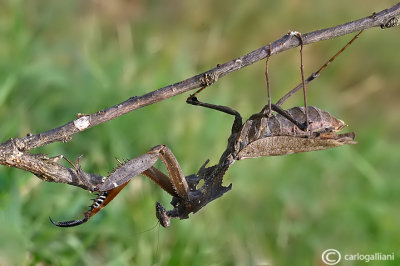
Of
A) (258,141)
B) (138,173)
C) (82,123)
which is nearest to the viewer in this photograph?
(82,123)

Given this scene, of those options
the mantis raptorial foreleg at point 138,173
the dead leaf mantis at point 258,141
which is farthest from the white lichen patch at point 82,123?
the dead leaf mantis at point 258,141

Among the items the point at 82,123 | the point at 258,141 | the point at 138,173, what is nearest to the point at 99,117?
the point at 82,123

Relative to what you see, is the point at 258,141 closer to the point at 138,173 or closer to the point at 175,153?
the point at 138,173

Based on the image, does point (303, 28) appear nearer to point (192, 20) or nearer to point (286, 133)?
point (192, 20)

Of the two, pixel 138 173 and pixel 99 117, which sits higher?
pixel 99 117

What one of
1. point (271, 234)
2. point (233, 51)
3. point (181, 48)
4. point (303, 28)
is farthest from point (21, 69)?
point (303, 28)

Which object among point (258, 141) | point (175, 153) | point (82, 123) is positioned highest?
point (175, 153)

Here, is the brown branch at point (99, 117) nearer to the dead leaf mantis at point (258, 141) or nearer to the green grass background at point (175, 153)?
the dead leaf mantis at point (258, 141)
